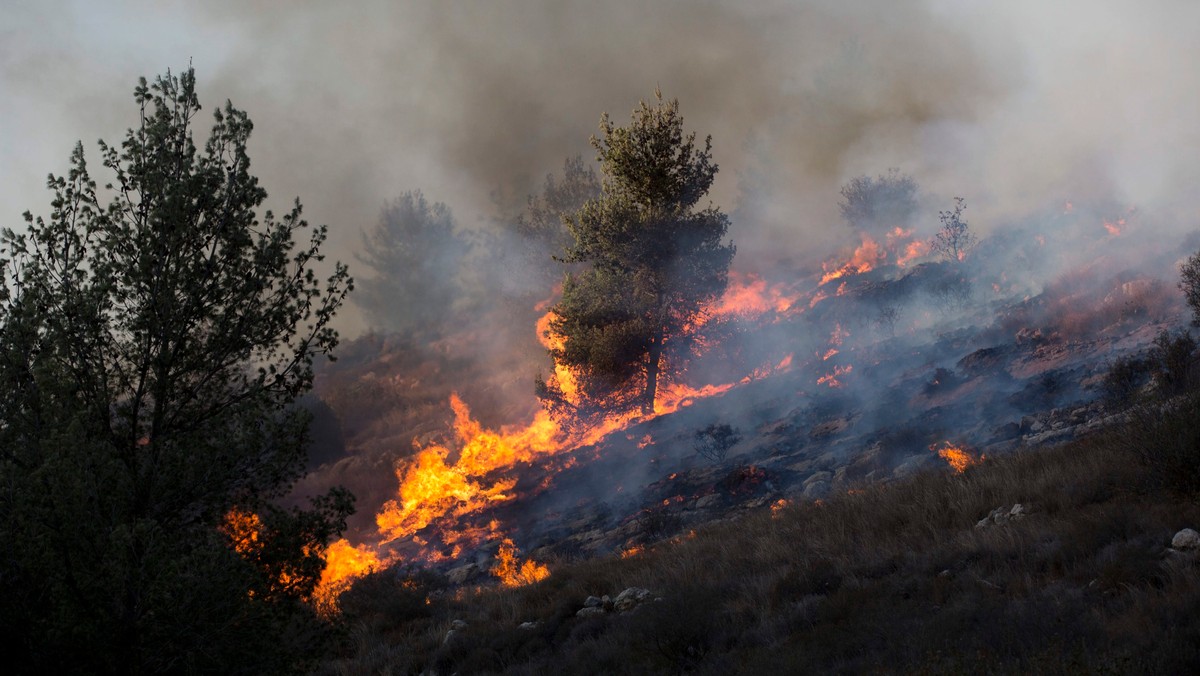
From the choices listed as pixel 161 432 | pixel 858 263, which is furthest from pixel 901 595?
pixel 858 263

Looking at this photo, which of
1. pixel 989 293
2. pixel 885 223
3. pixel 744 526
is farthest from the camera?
pixel 885 223

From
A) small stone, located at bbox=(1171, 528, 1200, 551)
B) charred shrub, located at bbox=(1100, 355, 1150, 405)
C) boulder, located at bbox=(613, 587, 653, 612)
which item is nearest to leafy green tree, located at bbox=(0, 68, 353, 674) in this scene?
boulder, located at bbox=(613, 587, 653, 612)

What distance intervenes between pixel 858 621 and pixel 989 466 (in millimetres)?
5745

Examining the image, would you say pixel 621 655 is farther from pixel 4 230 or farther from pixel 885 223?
pixel 885 223

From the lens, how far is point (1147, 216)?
117 feet

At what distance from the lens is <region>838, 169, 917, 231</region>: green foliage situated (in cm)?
5603

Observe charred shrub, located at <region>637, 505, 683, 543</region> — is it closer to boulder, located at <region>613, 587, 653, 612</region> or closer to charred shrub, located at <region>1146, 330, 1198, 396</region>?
boulder, located at <region>613, 587, 653, 612</region>

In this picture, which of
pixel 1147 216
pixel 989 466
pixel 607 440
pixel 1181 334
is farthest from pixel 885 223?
pixel 989 466

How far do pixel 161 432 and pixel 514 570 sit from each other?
461 inches

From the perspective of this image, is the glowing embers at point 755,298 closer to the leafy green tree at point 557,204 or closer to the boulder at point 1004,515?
the leafy green tree at point 557,204

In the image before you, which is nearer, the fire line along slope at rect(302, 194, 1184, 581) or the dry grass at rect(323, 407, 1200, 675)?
the dry grass at rect(323, 407, 1200, 675)

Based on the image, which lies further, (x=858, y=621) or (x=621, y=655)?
(x=621, y=655)

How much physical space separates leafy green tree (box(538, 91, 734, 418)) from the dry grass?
14.2 meters

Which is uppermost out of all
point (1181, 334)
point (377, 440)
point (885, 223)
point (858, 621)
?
point (885, 223)
